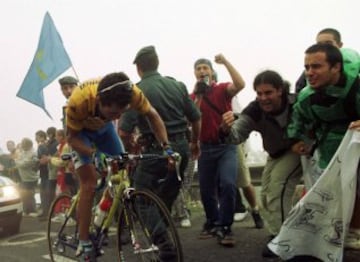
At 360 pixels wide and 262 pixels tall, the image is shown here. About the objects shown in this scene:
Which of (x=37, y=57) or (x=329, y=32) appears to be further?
(x=37, y=57)

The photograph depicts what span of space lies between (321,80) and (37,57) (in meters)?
7.76

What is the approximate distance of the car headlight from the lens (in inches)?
300

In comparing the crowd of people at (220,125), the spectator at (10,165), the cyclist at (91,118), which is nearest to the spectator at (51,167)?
the spectator at (10,165)

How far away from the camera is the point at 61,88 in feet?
22.2

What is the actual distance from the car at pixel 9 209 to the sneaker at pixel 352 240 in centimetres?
571

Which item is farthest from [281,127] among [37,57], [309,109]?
[37,57]

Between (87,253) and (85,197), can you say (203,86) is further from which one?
(87,253)

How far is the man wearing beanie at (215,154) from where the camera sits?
5.18 meters

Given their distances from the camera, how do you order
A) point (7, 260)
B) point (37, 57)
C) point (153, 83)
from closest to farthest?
point (153, 83)
point (7, 260)
point (37, 57)

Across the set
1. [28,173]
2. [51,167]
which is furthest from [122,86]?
[28,173]

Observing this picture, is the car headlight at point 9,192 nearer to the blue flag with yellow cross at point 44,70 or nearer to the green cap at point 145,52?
the blue flag with yellow cross at point 44,70

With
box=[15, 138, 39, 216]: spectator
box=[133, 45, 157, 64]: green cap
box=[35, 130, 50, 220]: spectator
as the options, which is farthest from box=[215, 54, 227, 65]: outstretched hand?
box=[15, 138, 39, 216]: spectator

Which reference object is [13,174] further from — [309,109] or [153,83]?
[309,109]

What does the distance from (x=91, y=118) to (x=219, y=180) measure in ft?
6.53
